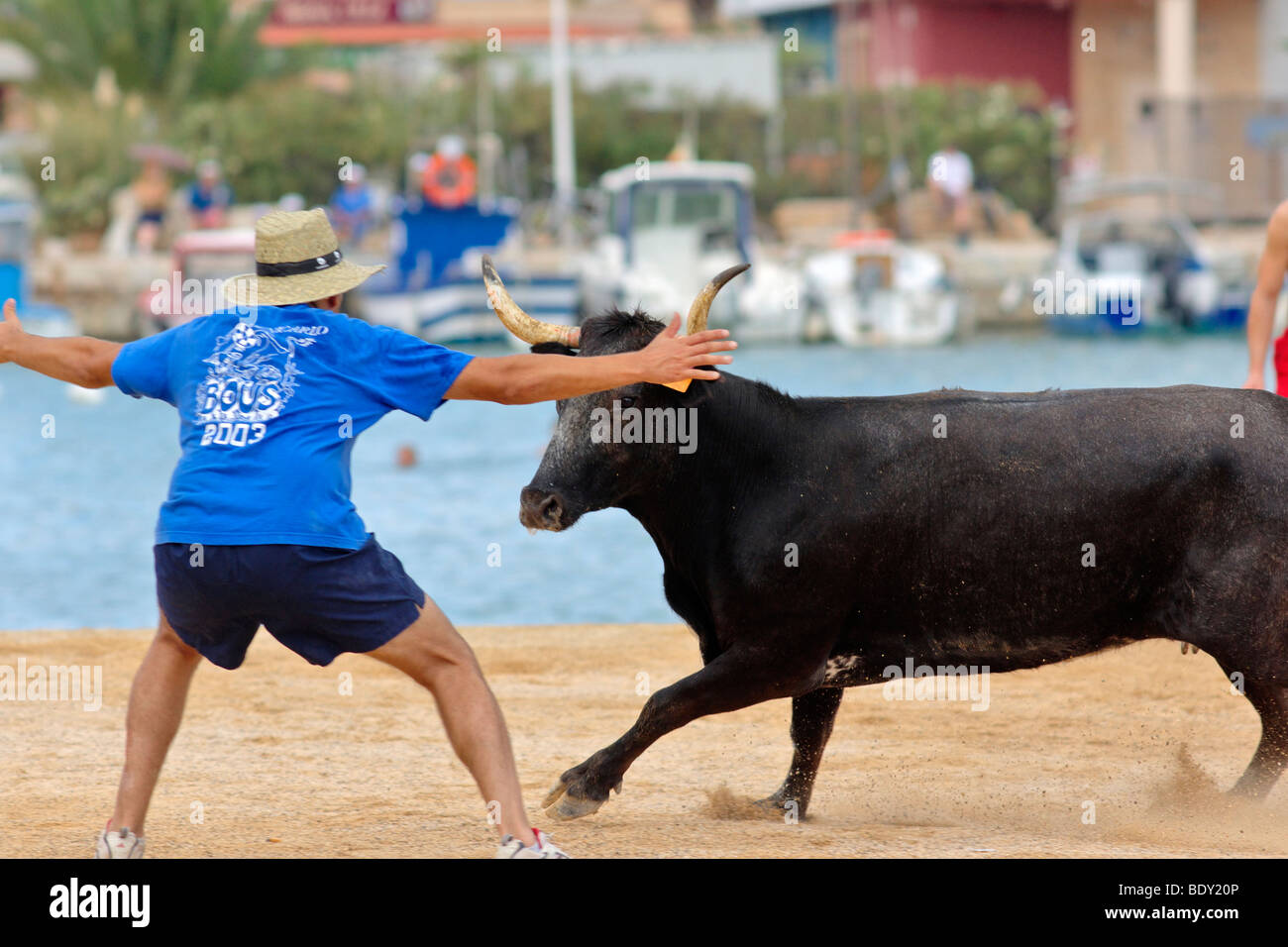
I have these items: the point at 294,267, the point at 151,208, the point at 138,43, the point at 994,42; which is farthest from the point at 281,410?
the point at 994,42

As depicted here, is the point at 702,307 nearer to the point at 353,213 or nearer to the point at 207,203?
the point at 353,213

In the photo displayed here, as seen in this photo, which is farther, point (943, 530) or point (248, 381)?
point (943, 530)

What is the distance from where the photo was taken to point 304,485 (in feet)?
15.4

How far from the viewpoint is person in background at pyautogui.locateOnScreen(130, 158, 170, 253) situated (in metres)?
32.5

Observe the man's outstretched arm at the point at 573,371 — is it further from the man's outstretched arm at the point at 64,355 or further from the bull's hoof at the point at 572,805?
the bull's hoof at the point at 572,805

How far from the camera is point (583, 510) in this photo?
18.7ft

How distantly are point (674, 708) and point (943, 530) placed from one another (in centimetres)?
104

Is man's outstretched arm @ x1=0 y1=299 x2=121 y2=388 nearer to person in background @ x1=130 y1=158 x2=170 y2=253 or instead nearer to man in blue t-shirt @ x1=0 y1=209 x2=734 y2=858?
man in blue t-shirt @ x1=0 y1=209 x2=734 y2=858

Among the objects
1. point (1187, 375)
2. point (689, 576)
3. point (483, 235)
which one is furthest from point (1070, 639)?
point (483, 235)

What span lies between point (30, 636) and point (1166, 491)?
6215 mm

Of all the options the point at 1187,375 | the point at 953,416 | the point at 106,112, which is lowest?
the point at 1187,375

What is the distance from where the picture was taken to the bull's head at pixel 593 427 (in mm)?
5605

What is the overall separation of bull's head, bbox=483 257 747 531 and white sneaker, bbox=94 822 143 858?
142 cm
